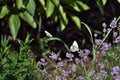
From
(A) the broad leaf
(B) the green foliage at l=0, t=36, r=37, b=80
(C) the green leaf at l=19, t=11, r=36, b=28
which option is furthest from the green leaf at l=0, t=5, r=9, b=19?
(B) the green foliage at l=0, t=36, r=37, b=80

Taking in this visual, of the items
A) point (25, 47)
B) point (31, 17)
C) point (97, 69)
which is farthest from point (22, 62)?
point (31, 17)

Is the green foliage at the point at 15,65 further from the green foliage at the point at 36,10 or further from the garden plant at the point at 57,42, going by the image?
the green foliage at the point at 36,10

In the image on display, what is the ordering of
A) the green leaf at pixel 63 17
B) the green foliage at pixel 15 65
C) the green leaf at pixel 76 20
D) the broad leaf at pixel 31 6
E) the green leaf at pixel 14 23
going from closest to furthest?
the green foliage at pixel 15 65, the broad leaf at pixel 31 6, the green leaf at pixel 14 23, the green leaf at pixel 63 17, the green leaf at pixel 76 20

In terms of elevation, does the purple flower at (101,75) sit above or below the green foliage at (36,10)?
below

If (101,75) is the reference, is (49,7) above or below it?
above

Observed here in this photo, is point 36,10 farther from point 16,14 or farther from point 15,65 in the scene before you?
point 15,65

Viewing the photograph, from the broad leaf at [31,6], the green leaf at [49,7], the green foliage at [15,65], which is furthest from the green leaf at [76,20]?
the green foliage at [15,65]

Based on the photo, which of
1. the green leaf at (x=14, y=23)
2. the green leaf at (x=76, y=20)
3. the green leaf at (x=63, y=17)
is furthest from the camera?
the green leaf at (x=76, y=20)

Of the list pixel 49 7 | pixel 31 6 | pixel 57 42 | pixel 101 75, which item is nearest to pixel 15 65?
pixel 101 75
